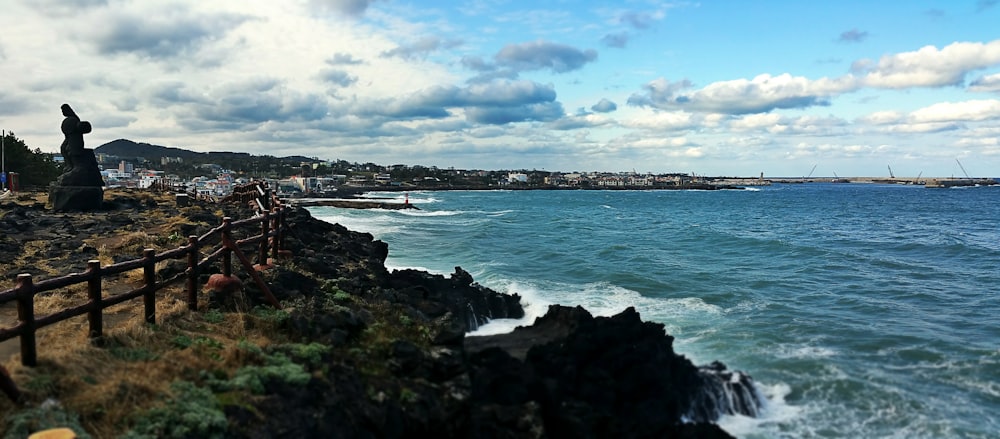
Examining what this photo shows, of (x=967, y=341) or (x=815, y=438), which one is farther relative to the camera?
(x=967, y=341)

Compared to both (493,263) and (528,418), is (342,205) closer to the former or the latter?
(493,263)

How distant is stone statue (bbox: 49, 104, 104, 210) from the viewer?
25625mm

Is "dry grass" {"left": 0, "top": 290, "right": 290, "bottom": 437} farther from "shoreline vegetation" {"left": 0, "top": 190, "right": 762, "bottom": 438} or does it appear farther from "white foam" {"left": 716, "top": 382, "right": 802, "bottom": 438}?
"white foam" {"left": 716, "top": 382, "right": 802, "bottom": 438}

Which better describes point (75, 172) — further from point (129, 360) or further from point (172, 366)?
point (172, 366)

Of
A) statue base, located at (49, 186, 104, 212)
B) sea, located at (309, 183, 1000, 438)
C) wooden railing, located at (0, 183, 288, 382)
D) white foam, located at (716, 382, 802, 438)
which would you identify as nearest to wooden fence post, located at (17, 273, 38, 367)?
wooden railing, located at (0, 183, 288, 382)

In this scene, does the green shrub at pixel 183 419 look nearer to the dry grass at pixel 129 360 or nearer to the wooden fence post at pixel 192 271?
the dry grass at pixel 129 360

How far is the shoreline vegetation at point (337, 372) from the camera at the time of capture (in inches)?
270

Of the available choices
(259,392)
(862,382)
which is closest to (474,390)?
(259,392)

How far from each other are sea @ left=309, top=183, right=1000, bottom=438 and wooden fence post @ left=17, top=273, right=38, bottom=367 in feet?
35.8

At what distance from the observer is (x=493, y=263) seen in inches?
1252

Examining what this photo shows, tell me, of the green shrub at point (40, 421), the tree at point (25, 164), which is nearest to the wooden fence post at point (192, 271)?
the green shrub at point (40, 421)

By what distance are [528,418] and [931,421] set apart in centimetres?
852

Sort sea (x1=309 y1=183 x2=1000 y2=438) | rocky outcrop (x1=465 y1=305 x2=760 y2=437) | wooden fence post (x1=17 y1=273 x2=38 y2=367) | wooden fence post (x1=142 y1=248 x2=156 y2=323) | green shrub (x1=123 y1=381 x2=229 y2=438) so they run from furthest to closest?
sea (x1=309 y1=183 x2=1000 y2=438), rocky outcrop (x1=465 y1=305 x2=760 y2=437), wooden fence post (x1=142 y1=248 x2=156 y2=323), wooden fence post (x1=17 y1=273 x2=38 y2=367), green shrub (x1=123 y1=381 x2=229 y2=438)

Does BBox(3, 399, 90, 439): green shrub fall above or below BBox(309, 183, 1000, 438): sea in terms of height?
above
